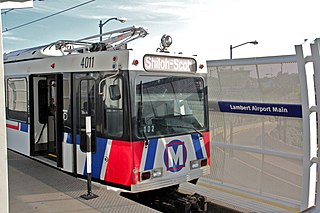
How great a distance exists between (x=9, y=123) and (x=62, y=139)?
2857mm

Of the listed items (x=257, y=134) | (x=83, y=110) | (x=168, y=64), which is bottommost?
(x=257, y=134)

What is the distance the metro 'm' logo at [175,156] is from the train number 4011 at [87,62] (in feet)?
6.10

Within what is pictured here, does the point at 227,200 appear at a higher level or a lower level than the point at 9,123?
lower

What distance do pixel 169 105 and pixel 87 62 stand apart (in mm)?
1569

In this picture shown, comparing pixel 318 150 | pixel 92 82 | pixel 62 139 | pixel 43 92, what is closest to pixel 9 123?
pixel 43 92

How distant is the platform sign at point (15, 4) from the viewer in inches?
106

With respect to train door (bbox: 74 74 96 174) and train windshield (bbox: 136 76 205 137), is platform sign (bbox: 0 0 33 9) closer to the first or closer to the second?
train windshield (bbox: 136 76 205 137)

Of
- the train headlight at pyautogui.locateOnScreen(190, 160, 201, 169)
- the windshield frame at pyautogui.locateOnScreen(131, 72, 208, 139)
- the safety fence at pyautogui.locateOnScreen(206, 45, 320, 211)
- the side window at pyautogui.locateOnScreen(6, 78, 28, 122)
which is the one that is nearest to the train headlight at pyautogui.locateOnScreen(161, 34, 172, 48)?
the windshield frame at pyautogui.locateOnScreen(131, 72, 208, 139)

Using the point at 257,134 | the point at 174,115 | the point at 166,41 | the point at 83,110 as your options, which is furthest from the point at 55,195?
the point at 257,134

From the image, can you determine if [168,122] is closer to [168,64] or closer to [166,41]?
[168,64]

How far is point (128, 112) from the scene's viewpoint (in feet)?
17.2

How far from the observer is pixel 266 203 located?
20.1 feet

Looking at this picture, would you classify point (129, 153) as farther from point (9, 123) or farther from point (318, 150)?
point (9, 123)

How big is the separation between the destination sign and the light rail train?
0.6 inches
